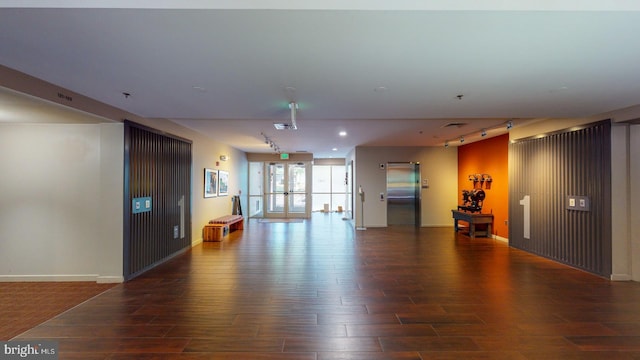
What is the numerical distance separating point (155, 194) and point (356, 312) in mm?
4002

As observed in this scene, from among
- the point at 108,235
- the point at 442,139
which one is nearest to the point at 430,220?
the point at 442,139

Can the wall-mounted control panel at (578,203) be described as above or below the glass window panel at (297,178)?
below

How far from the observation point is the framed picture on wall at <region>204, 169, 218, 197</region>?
700 cm

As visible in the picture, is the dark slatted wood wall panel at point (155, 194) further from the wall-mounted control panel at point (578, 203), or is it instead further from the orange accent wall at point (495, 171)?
the orange accent wall at point (495, 171)

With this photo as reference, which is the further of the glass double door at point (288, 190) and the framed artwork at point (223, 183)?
the glass double door at point (288, 190)

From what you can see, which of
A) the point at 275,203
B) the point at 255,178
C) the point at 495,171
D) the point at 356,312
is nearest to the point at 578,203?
the point at 495,171

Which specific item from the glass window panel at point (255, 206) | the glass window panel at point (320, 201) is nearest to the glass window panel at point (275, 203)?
the glass window panel at point (255, 206)

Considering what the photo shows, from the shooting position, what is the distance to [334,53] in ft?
7.25

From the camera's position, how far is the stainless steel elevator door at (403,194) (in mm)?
9023

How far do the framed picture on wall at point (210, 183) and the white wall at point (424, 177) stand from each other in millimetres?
4308

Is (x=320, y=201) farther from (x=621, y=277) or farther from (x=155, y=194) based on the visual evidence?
(x=621, y=277)

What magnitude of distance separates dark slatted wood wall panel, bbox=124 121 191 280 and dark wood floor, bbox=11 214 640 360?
40 centimetres
